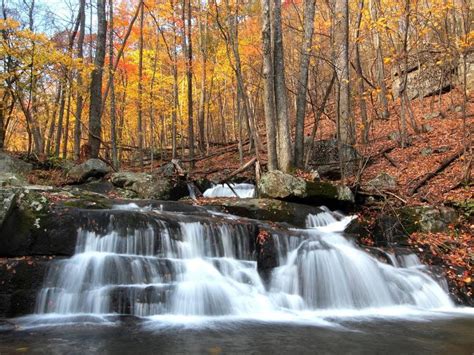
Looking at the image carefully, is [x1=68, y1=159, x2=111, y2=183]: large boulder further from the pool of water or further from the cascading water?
the pool of water

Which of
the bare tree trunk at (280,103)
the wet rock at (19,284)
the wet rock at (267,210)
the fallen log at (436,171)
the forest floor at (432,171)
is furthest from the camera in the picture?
the bare tree trunk at (280,103)

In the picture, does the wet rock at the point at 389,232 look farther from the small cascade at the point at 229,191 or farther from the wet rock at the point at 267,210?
the small cascade at the point at 229,191

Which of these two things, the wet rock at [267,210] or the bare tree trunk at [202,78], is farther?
the bare tree trunk at [202,78]

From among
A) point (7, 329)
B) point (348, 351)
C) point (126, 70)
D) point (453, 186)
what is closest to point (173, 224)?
point (7, 329)

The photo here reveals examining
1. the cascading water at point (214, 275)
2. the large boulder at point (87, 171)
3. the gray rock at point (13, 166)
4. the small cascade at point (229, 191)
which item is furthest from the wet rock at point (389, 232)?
the gray rock at point (13, 166)

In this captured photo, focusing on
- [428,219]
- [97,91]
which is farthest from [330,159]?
[97,91]

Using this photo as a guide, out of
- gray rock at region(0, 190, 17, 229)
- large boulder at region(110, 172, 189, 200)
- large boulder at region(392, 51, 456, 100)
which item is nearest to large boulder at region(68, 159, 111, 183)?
large boulder at region(110, 172, 189, 200)

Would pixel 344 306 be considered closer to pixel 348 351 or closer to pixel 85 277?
pixel 348 351

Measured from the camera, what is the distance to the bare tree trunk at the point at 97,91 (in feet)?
48.7

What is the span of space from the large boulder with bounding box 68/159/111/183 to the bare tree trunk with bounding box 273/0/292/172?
20.2 feet

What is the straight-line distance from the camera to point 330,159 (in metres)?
14.6

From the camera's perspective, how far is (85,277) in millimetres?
6348

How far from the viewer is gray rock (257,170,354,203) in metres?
10.6

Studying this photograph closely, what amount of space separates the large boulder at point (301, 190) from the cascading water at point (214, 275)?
78.3 inches
